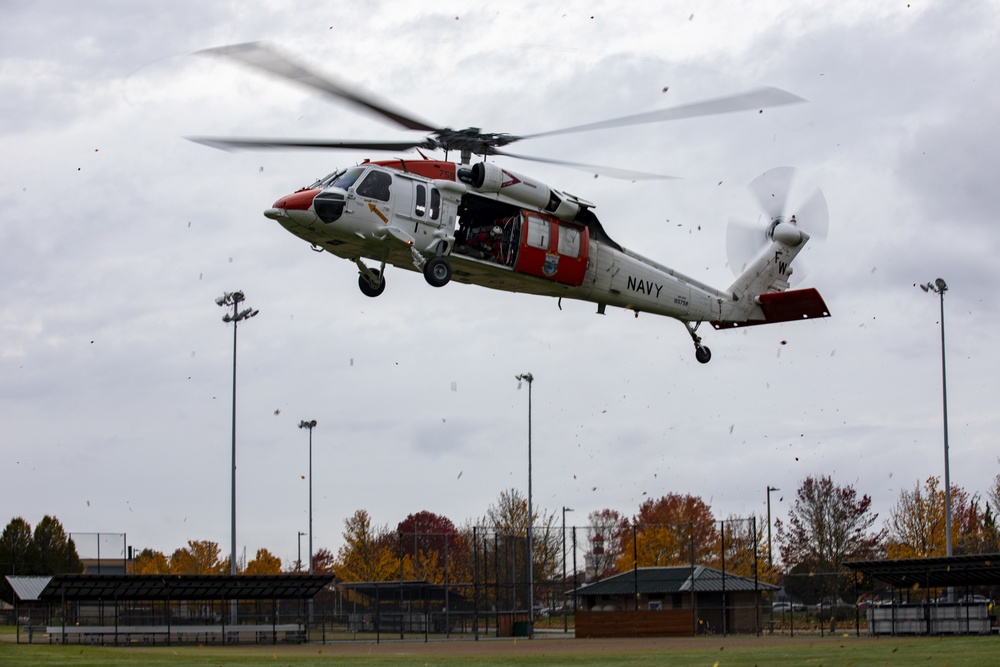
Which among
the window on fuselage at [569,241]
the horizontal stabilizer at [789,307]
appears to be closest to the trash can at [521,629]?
the horizontal stabilizer at [789,307]

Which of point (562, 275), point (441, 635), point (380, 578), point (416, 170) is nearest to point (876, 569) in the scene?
point (441, 635)

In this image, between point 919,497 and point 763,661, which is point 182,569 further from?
point 763,661

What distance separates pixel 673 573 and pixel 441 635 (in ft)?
32.3

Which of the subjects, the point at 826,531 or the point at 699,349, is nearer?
the point at 699,349

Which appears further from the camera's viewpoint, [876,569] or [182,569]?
[182,569]

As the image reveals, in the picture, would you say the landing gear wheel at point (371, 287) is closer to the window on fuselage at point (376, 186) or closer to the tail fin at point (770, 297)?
the window on fuselage at point (376, 186)

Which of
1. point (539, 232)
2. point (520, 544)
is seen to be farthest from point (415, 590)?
point (539, 232)

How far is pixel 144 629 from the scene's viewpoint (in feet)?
144

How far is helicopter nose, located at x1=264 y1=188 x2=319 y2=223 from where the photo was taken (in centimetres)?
2380

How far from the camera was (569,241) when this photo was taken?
27.0 meters

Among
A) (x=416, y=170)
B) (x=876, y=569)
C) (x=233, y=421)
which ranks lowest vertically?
(x=876, y=569)

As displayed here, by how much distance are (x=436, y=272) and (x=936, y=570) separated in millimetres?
22117

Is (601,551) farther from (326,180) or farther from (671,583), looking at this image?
(326,180)

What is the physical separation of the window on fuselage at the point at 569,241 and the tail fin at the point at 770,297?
18.1ft
